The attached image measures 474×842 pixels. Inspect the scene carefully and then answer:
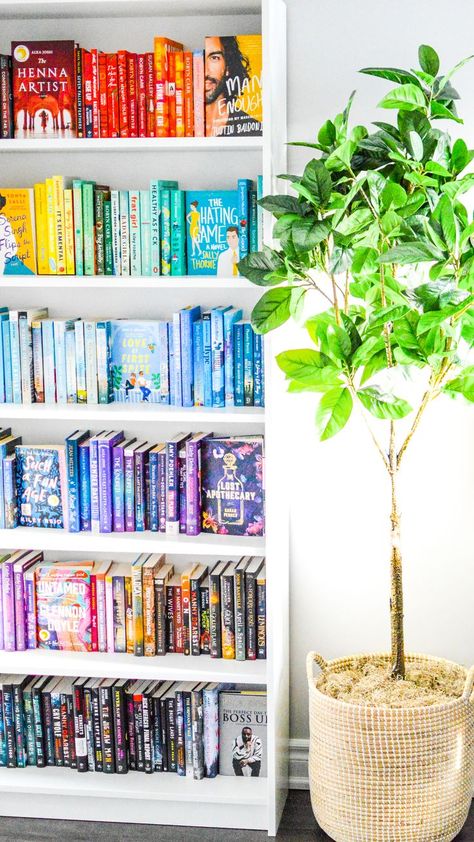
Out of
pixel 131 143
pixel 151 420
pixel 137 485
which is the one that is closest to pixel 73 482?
pixel 137 485

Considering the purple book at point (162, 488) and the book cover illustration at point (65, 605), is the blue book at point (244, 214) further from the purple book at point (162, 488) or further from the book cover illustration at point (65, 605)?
the book cover illustration at point (65, 605)

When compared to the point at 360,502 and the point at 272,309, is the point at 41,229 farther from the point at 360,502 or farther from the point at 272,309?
the point at 360,502

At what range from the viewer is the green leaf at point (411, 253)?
6.66 feet

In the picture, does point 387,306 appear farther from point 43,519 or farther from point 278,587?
point 43,519

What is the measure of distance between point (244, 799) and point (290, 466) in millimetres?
851

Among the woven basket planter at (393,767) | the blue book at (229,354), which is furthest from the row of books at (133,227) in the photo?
the woven basket planter at (393,767)

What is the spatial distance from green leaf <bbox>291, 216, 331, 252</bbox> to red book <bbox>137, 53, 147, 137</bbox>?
0.55m

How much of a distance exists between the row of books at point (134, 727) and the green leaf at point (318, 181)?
1.29 m

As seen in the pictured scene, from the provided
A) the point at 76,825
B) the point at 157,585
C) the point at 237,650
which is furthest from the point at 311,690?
the point at 76,825

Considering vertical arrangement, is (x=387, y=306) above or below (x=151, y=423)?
above

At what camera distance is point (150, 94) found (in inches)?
96.5

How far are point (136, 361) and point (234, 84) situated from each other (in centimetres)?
71

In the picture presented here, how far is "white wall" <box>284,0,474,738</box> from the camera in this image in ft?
8.43

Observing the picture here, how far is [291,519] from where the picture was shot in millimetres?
2789
